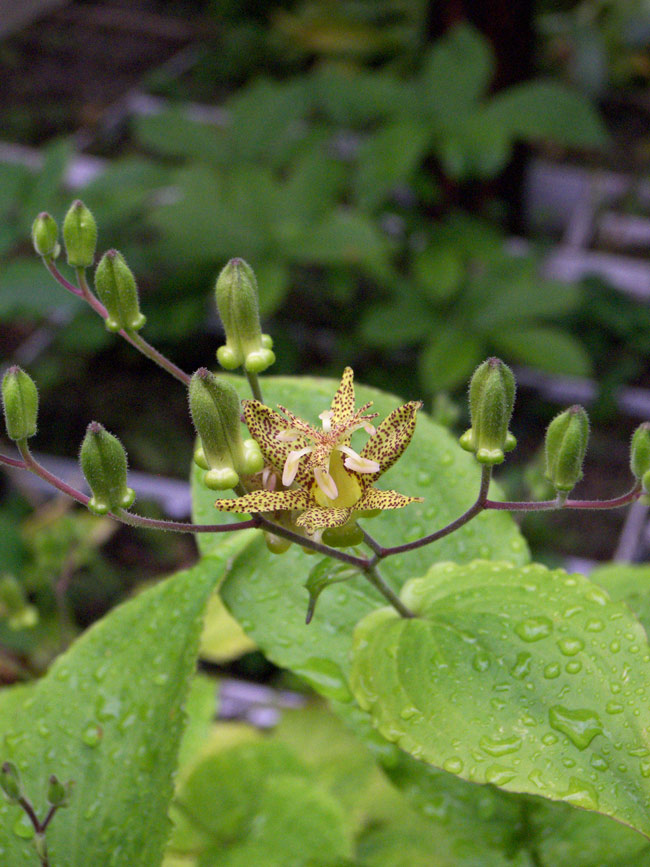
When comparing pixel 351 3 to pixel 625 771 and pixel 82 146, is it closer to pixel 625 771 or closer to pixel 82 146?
pixel 82 146

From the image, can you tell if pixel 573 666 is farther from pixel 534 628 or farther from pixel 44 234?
pixel 44 234

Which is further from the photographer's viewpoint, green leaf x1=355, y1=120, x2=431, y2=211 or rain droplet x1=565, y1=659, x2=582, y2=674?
green leaf x1=355, y1=120, x2=431, y2=211

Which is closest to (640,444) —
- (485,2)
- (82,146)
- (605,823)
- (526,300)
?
(605,823)

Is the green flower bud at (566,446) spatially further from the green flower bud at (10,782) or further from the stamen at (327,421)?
the green flower bud at (10,782)

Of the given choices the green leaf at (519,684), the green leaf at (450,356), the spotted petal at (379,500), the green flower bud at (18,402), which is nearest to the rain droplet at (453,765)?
the green leaf at (519,684)

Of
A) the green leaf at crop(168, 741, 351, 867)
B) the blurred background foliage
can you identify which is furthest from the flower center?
the blurred background foliage

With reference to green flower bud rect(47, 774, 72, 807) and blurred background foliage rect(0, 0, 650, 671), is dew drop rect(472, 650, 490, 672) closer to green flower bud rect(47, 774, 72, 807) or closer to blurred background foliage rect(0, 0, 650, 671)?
green flower bud rect(47, 774, 72, 807)
